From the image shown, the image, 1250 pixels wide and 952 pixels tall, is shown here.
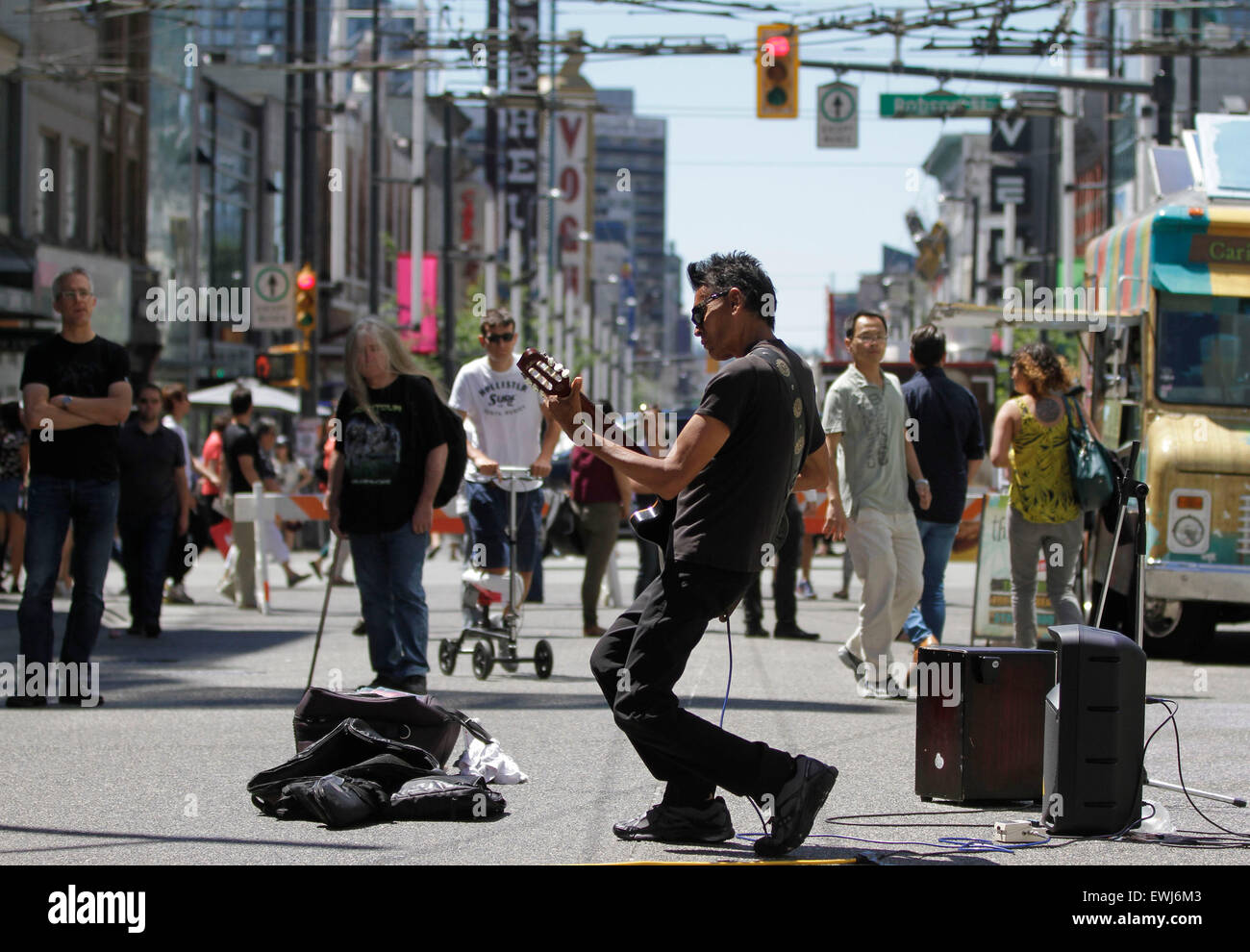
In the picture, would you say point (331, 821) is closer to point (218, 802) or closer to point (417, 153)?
point (218, 802)

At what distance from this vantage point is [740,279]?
5816 mm

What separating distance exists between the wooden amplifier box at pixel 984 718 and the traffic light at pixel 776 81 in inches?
617

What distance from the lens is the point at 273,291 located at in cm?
3388

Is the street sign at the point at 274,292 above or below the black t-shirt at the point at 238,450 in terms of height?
above

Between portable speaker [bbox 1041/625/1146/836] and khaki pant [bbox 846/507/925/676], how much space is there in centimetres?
360

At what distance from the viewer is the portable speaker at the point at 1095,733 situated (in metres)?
5.88

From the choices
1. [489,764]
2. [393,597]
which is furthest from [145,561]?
[489,764]

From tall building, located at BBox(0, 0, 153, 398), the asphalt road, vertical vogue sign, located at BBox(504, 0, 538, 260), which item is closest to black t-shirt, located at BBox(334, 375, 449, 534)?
the asphalt road

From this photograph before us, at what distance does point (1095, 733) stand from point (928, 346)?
16.1 feet

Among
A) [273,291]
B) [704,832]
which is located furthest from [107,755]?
[273,291]

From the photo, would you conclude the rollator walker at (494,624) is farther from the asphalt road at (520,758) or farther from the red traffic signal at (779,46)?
the red traffic signal at (779,46)

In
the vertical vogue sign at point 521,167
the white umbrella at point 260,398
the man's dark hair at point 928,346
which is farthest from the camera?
the vertical vogue sign at point 521,167

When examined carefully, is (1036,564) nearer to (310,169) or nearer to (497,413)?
(497,413)

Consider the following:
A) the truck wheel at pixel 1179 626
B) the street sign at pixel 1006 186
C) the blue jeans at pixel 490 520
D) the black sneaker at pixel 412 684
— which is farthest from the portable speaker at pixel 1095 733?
the street sign at pixel 1006 186
